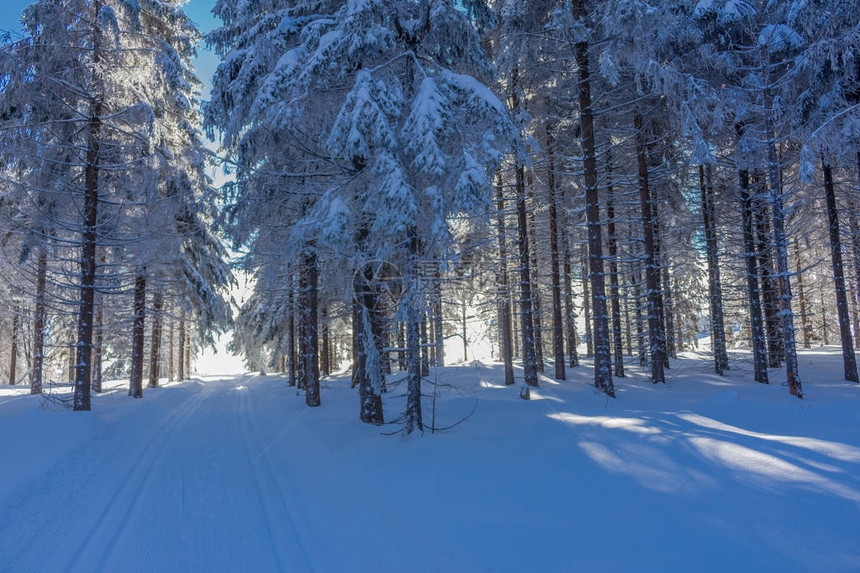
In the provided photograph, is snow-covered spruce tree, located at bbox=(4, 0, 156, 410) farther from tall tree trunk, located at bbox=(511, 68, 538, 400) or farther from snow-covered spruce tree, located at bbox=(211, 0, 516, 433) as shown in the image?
tall tree trunk, located at bbox=(511, 68, 538, 400)

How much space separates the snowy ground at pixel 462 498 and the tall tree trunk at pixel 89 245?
129 inches

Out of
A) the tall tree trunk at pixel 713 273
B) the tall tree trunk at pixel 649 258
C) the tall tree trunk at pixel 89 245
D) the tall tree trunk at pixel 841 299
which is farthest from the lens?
the tall tree trunk at pixel 713 273

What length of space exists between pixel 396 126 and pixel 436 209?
2093mm

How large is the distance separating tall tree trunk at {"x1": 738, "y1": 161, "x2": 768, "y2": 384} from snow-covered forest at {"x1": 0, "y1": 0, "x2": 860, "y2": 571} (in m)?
0.08

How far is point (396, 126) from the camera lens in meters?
8.08

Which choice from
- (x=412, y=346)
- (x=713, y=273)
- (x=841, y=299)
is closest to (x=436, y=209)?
(x=412, y=346)

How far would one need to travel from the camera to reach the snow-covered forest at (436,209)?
463cm

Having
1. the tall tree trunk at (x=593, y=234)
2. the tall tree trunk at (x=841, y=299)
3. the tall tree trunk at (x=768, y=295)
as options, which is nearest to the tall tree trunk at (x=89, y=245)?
the tall tree trunk at (x=593, y=234)

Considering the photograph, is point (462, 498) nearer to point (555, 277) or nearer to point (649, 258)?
point (649, 258)

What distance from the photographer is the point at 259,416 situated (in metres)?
12.6

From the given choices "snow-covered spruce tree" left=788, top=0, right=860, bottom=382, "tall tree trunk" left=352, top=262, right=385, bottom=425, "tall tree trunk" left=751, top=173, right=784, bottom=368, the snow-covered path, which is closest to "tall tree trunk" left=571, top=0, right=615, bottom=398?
"snow-covered spruce tree" left=788, top=0, right=860, bottom=382

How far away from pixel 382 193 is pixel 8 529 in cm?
643

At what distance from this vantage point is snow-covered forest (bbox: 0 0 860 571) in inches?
182

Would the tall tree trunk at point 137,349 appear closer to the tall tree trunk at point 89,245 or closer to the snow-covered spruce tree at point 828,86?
the tall tree trunk at point 89,245
